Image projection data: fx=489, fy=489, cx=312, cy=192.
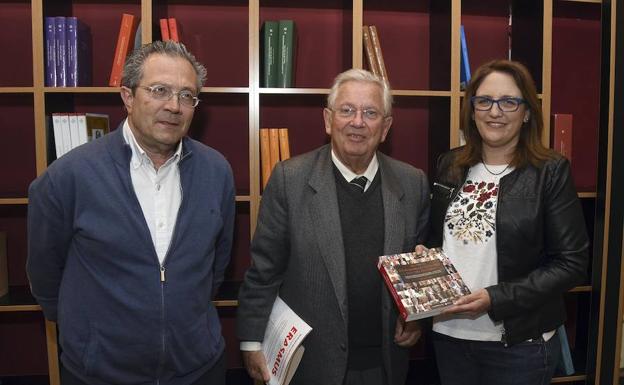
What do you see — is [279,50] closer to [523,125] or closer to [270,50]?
[270,50]

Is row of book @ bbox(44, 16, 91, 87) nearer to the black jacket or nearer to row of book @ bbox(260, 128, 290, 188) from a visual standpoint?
row of book @ bbox(260, 128, 290, 188)

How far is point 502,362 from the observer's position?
173 cm

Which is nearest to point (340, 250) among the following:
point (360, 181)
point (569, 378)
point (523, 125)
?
point (360, 181)

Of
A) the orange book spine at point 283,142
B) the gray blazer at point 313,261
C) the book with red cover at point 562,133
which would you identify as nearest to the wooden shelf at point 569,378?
the book with red cover at point 562,133

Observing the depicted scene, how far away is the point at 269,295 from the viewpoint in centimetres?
176

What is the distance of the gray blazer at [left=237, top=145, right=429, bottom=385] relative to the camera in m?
1.67

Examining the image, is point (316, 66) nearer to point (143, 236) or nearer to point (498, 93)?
point (498, 93)

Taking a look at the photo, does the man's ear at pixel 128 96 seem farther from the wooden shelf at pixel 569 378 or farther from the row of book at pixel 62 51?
the wooden shelf at pixel 569 378

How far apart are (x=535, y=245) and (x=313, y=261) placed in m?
0.79

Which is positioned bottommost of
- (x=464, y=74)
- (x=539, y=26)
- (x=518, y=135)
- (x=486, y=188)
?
(x=486, y=188)

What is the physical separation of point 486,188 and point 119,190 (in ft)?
4.14

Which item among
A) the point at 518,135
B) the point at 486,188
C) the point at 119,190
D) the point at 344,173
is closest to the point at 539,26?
the point at 518,135

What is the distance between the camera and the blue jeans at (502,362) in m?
1.72

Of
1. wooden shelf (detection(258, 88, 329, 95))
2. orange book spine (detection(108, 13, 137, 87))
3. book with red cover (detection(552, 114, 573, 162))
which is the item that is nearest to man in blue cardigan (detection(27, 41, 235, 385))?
wooden shelf (detection(258, 88, 329, 95))
